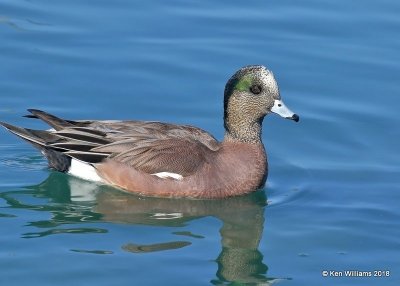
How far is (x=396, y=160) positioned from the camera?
1217 cm

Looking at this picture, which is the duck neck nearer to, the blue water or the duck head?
the duck head

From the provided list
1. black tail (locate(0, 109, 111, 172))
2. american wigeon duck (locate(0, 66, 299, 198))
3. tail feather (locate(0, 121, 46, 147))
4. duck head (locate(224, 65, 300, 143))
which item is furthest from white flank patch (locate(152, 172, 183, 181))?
tail feather (locate(0, 121, 46, 147))

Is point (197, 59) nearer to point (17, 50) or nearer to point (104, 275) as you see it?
point (17, 50)

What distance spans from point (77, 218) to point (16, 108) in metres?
2.32

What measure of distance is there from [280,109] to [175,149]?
1018mm

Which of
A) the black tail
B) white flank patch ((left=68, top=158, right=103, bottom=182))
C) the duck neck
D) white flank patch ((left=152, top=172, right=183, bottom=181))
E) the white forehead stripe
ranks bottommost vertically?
white flank patch ((left=152, top=172, right=183, bottom=181))

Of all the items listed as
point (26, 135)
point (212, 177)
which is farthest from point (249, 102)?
point (26, 135)

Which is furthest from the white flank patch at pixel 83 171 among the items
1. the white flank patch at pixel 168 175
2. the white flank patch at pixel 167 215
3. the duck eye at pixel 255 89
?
the duck eye at pixel 255 89

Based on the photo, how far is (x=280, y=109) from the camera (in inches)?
448

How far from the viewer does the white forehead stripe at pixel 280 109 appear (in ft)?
37.2

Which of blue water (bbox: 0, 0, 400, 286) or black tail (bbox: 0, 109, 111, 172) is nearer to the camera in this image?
blue water (bbox: 0, 0, 400, 286)

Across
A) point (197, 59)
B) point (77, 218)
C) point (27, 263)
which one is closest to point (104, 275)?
point (27, 263)

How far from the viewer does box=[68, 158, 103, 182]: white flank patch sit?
457 inches

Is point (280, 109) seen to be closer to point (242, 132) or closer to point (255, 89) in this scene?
point (255, 89)
